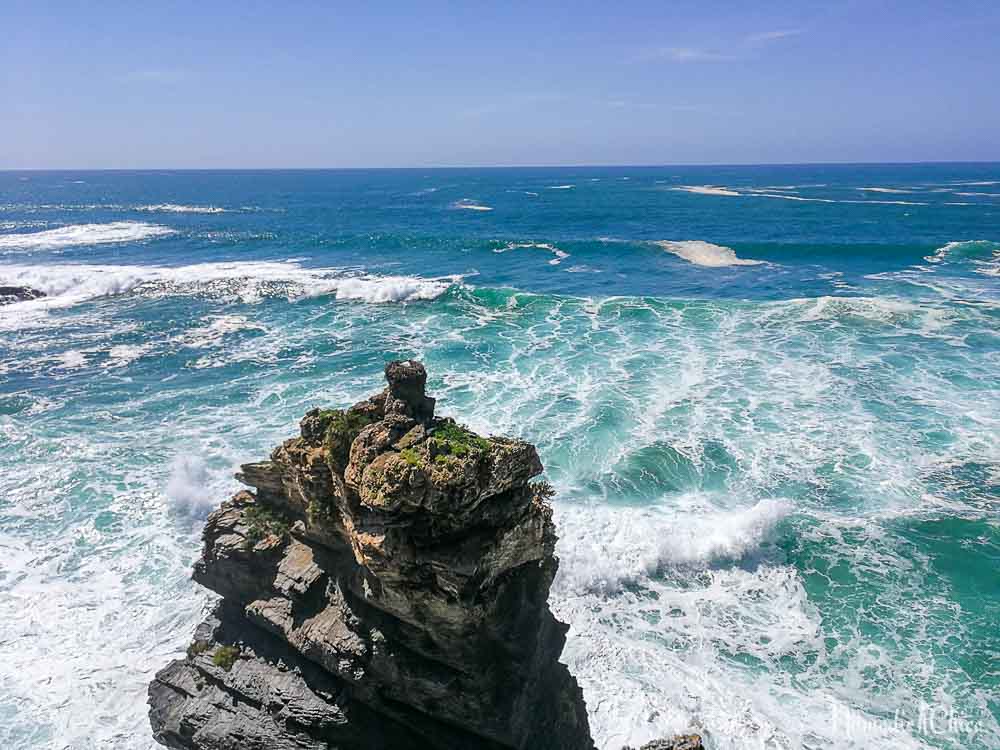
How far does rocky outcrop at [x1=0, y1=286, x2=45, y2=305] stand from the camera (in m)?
55.7

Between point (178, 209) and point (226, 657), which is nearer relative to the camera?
point (226, 657)

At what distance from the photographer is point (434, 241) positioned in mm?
86688

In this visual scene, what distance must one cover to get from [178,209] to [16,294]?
91.4 m

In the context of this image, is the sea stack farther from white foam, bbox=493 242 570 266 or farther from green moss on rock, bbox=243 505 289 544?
white foam, bbox=493 242 570 266

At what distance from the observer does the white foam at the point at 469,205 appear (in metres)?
134

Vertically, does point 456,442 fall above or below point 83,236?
below

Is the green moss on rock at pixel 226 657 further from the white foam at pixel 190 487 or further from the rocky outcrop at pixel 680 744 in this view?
the white foam at pixel 190 487

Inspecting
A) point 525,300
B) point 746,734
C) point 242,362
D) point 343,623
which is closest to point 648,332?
point 525,300

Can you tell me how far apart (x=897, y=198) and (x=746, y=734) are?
6362 inches

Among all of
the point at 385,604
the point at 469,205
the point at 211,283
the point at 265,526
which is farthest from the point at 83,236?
the point at 385,604

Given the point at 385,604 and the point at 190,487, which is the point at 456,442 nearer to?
the point at 385,604

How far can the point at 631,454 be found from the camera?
2808cm

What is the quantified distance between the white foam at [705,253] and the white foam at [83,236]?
261ft

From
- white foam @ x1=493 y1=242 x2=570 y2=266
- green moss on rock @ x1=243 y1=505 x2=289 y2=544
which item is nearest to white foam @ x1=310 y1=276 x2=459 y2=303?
white foam @ x1=493 y1=242 x2=570 y2=266
